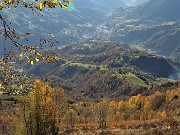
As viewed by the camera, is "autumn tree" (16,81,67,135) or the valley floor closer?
the valley floor

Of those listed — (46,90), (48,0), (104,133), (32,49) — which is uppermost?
(46,90)

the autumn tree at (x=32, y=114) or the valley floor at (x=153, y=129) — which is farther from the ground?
the autumn tree at (x=32, y=114)

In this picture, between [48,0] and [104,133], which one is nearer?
[48,0]

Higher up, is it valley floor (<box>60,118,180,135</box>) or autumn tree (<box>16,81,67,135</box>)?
Answer: autumn tree (<box>16,81,67,135</box>)

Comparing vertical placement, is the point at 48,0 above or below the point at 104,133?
above

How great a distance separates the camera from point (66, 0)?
1237 cm

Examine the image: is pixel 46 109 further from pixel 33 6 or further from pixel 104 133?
pixel 33 6

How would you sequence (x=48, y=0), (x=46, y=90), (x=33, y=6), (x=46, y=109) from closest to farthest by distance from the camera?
1. (x=48, y=0)
2. (x=33, y=6)
3. (x=46, y=109)
4. (x=46, y=90)

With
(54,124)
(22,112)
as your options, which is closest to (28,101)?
(22,112)

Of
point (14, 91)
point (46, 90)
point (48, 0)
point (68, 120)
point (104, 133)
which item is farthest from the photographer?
point (68, 120)

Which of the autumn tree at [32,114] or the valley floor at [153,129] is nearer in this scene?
the valley floor at [153,129]

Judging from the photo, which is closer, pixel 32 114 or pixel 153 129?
pixel 153 129

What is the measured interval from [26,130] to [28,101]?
4.76 m

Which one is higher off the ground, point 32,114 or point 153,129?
point 32,114
